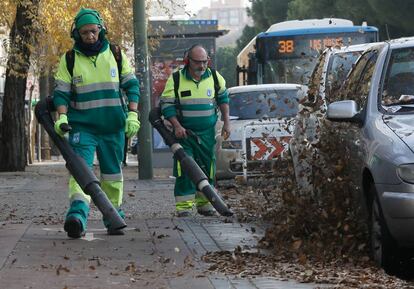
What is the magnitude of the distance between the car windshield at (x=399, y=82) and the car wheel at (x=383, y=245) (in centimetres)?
79

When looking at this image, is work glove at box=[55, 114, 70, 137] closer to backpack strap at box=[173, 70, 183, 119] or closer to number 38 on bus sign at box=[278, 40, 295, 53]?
backpack strap at box=[173, 70, 183, 119]

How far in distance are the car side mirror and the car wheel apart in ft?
2.27

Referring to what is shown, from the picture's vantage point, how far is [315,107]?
34.8 feet

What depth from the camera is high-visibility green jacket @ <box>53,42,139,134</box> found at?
34.3 feet

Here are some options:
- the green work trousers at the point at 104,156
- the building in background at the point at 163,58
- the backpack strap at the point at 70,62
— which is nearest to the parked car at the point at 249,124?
the green work trousers at the point at 104,156

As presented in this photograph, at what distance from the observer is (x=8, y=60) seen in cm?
2912

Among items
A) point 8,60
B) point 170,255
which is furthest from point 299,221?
point 8,60

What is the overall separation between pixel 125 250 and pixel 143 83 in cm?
1241

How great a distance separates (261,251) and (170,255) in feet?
2.42

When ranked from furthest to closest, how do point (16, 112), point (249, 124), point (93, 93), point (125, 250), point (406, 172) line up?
point (16, 112) → point (249, 124) → point (93, 93) → point (125, 250) → point (406, 172)

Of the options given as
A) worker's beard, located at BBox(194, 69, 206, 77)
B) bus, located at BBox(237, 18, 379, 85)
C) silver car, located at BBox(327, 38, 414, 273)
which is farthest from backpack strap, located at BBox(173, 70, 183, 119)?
bus, located at BBox(237, 18, 379, 85)

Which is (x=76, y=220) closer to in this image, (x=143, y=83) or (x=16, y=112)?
(x=143, y=83)

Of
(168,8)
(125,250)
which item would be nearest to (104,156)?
(125,250)

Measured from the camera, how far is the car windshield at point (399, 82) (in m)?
8.91
